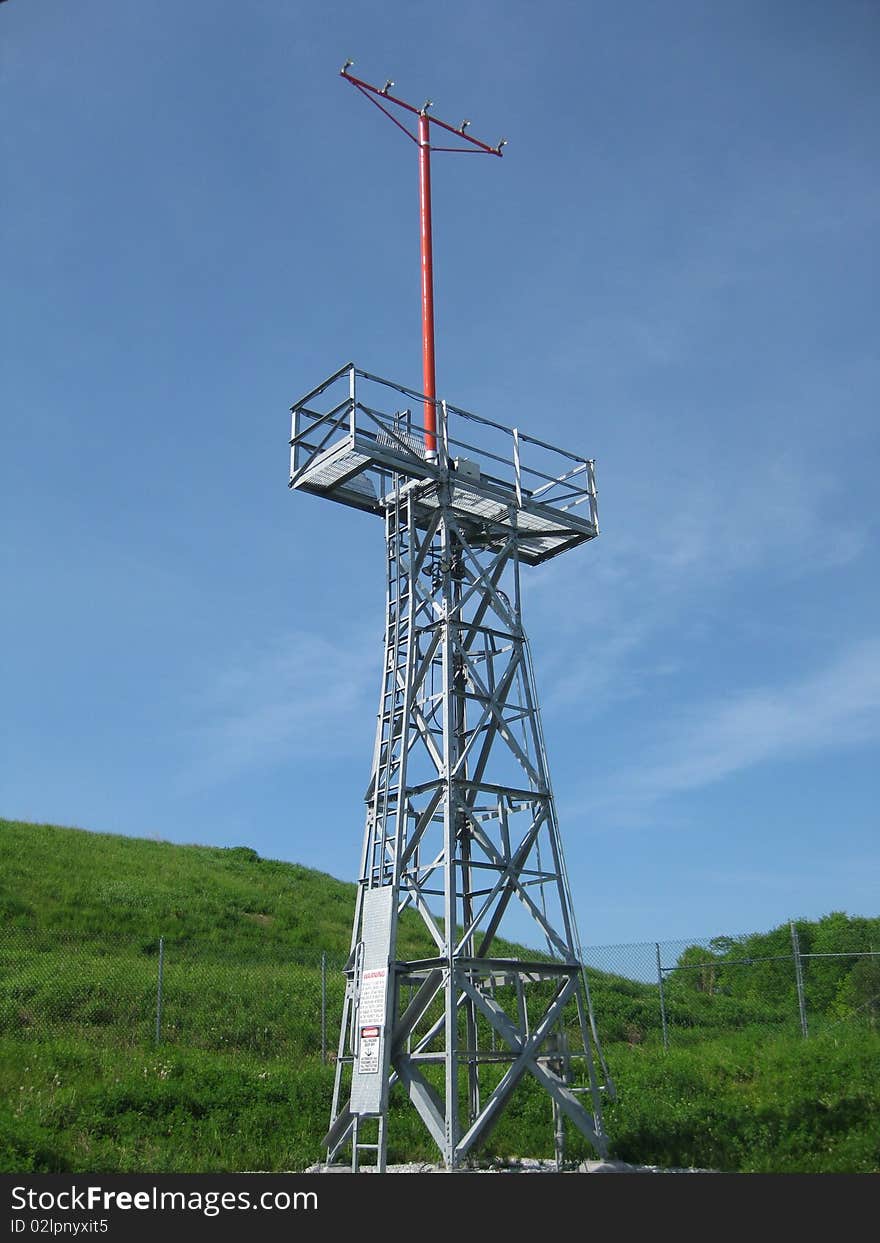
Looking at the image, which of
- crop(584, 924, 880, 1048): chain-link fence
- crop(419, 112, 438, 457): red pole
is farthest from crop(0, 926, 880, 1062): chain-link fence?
crop(419, 112, 438, 457): red pole

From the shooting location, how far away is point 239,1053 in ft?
69.2

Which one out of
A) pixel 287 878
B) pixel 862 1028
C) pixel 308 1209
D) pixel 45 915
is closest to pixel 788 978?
pixel 287 878

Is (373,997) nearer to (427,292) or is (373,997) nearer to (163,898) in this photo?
(427,292)

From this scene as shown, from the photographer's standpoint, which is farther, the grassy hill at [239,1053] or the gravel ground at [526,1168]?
the grassy hill at [239,1053]

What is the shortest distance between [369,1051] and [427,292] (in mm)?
12525

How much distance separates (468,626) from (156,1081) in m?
9.00

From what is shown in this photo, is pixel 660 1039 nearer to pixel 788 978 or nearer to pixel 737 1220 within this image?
pixel 737 1220

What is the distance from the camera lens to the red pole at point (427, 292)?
59.5 feet

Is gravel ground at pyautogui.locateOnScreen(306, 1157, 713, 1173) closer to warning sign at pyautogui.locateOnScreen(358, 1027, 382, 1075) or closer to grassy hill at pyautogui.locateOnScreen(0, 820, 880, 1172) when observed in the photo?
grassy hill at pyautogui.locateOnScreen(0, 820, 880, 1172)

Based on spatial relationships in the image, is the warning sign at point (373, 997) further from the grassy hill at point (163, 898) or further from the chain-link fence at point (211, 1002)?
the grassy hill at point (163, 898)

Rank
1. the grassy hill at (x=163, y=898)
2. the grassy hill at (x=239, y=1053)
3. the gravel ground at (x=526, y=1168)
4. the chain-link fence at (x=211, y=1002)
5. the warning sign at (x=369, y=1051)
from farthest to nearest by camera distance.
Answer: the grassy hill at (x=163, y=898)
the chain-link fence at (x=211, y=1002)
the grassy hill at (x=239, y=1053)
the gravel ground at (x=526, y=1168)
the warning sign at (x=369, y=1051)

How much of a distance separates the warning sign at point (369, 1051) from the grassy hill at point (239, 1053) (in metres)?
2.40

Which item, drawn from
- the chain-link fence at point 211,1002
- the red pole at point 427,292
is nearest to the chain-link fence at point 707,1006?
the chain-link fence at point 211,1002

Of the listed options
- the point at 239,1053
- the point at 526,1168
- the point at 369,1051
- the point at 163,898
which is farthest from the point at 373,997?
the point at 163,898
